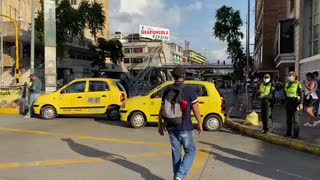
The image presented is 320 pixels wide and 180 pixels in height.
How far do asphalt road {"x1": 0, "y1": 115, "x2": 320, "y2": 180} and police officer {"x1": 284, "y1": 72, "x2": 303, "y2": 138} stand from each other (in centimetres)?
99

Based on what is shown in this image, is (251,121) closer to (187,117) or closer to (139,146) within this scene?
(139,146)

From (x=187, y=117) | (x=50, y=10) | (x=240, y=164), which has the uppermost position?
(x=50, y=10)

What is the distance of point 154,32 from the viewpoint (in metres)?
144

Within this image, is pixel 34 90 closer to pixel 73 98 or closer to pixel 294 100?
pixel 73 98

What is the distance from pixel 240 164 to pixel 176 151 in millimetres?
2600

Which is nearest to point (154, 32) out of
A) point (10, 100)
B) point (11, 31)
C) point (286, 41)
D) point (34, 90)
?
point (11, 31)

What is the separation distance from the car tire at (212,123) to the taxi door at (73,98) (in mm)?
5449

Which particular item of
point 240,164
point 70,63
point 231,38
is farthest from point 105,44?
point 240,164

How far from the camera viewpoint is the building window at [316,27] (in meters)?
26.6

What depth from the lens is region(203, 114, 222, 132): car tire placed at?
1551cm

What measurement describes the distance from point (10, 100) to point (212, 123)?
33.1ft

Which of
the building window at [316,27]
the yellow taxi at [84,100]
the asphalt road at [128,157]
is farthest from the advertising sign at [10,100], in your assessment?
the building window at [316,27]

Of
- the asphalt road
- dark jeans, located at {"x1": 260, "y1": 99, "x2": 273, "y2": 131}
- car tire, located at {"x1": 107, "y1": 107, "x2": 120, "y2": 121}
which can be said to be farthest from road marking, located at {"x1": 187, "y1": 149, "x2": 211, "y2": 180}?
car tire, located at {"x1": 107, "y1": 107, "x2": 120, "y2": 121}

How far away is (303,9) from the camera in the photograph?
28.5 meters
